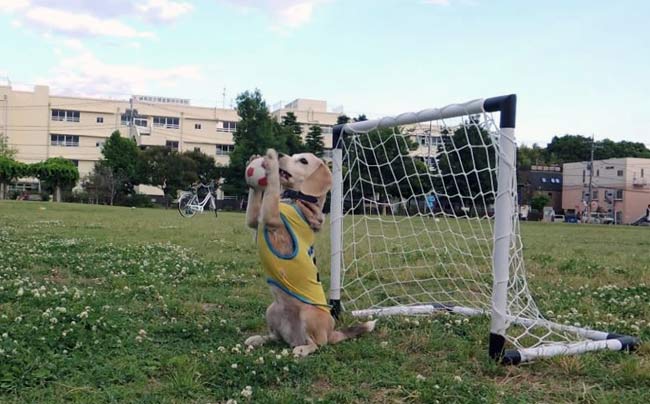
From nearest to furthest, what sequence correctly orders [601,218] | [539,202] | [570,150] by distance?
1. [539,202]
2. [601,218]
3. [570,150]

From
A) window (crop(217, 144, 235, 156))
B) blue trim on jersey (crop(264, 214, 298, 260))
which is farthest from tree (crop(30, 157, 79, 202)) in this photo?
blue trim on jersey (crop(264, 214, 298, 260))

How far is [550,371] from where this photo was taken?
403 centimetres

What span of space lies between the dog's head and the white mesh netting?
3.89 ft

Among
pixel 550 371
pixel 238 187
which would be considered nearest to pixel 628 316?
pixel 550 371

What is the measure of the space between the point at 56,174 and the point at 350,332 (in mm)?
52852

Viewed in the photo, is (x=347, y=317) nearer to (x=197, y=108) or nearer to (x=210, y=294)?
(x=210, y=294)

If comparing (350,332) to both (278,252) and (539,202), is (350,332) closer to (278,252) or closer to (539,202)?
(278,252)

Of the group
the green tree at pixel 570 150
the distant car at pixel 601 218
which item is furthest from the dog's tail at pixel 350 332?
the green tree at pixel 570 150

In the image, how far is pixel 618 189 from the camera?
72625 mm

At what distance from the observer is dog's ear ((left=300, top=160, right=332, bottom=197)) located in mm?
4750

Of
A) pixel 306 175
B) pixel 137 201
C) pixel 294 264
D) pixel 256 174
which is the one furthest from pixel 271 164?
pixel 137 201

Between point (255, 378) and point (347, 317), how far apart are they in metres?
2.24

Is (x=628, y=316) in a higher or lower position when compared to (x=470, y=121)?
lower

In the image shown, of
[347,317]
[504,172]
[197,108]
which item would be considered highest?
[197,108]
